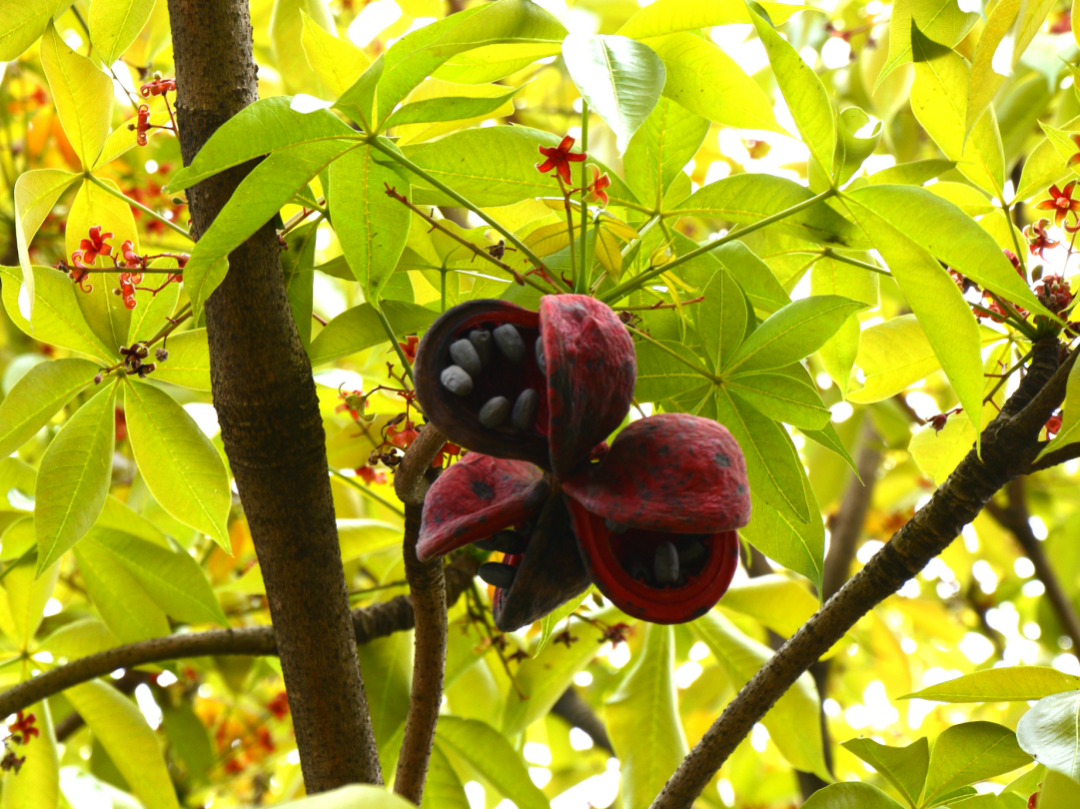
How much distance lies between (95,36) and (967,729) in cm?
95

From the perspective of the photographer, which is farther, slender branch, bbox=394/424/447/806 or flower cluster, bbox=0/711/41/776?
flower cluster, bbox=0/711/41/776

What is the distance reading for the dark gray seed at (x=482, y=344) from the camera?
0.65 meters

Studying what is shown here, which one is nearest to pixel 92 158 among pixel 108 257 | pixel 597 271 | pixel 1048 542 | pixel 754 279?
pixel 108 257

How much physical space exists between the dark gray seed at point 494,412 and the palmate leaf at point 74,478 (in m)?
0.47

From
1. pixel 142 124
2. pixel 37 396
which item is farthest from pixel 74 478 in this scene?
pixel 142 124

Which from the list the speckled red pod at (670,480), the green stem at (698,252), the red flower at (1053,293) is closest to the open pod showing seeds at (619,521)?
the speckled red pod at (670,480)

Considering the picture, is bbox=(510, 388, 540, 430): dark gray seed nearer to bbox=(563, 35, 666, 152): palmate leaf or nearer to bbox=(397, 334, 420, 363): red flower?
bbox=(563, 35, 666, 152): palmate leaf

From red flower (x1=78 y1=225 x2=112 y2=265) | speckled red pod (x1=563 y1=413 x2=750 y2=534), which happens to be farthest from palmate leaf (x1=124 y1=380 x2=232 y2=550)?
speckled red pod (x1=563 y1=413 x2=750 y2=534)

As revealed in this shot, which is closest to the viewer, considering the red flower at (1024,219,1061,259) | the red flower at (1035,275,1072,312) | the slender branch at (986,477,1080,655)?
the red flower at (1035,275,1072,312)

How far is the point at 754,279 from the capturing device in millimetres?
853

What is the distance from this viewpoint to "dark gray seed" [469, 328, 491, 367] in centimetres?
65

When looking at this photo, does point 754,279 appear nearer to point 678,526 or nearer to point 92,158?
point 678,526

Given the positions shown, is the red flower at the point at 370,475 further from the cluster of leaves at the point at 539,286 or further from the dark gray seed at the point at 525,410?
the dark gray seed at the point at 525,410

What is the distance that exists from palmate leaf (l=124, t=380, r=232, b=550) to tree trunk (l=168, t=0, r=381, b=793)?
0.09 metres
